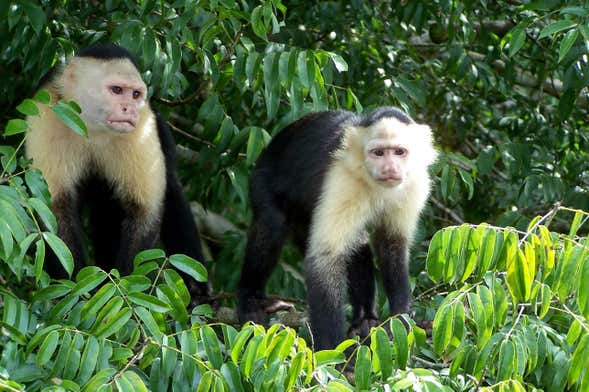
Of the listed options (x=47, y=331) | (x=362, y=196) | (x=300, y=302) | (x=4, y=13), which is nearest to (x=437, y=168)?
(x=362, y=196)

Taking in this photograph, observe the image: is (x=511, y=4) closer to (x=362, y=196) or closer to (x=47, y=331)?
(x=362, y=196)

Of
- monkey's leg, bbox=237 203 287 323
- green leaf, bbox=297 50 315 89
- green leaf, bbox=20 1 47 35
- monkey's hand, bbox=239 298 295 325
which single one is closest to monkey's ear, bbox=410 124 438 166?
green leaf, bbox=297 50 315 89

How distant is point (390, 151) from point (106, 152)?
1311 mm

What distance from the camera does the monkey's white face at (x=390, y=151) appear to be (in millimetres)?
4164

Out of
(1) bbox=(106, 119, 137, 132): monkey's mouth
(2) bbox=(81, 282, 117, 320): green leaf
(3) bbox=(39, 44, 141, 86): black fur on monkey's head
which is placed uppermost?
(3) bbox=(39, 44, 141, 86): black fur on monkey's head

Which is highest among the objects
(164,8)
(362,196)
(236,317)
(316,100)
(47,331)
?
(164,8)

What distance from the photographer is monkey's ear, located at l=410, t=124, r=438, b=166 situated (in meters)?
4.41

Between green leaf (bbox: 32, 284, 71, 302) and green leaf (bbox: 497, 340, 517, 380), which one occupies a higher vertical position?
green leaf (bbox: 497, 340, 517, 380)

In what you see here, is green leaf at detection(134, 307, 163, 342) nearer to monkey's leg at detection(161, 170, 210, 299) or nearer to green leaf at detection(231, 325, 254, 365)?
green leaf at detection(231, 325, 254, 365)

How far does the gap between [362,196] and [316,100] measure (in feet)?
1.62

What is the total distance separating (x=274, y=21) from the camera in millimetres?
4004

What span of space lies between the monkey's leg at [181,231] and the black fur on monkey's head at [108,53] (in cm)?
82

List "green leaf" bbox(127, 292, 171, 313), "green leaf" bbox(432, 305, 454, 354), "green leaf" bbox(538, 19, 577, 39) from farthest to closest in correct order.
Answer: "green leaf" bbox(538, 19, 577, 39) < "green leaf" bbox(127, 292, 171, 313) < "green leaf" bbox(432, 305, 454, 354)

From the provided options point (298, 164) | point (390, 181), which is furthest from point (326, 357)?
point (298, 164)
